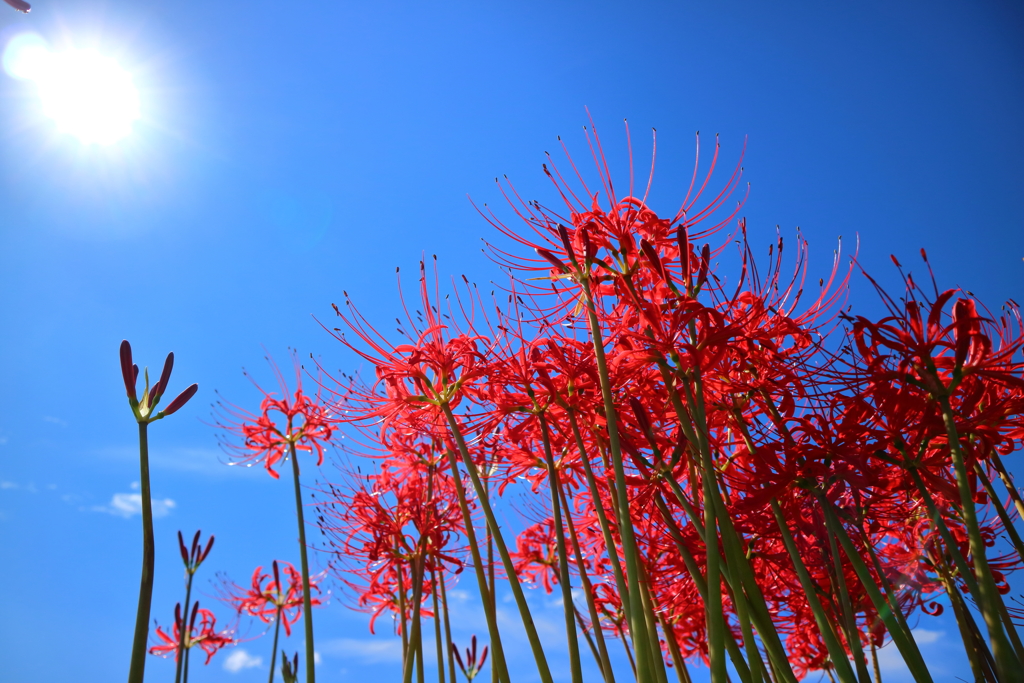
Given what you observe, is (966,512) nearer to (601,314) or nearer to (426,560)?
(601,314)

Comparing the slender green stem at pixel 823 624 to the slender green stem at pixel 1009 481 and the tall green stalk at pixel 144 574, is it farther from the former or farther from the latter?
the tall green stalk at pixel 144 574

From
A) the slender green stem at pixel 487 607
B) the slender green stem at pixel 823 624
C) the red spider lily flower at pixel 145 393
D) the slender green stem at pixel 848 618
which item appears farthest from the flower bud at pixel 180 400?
the slender green stem at pixel 848 618

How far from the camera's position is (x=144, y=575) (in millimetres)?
1377

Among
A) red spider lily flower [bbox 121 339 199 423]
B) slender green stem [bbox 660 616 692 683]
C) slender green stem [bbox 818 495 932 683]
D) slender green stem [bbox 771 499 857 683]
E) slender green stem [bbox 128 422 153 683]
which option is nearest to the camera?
slender green stem [bbox 128 422 153 683]

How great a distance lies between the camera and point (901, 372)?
2238 millimetres

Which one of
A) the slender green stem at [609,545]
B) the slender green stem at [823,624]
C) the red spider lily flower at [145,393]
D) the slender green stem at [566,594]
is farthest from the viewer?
the slender green stem at [566,594]

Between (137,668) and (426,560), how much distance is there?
2.58 m

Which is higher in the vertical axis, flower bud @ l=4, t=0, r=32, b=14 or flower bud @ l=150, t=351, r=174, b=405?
flower bud @ l=4, t=0, r=32, b=14

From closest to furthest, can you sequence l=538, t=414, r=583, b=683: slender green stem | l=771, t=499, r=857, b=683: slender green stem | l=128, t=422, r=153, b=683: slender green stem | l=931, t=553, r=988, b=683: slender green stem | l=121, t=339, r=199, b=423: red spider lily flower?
l=128, t=422, r=153, b=683: slender green stem
l=121, t=339, r=199, b=423: red spider lily flower
l=771, t=499, r=857, b=683: slender green stem
l=538, t=414, r=583, b=683: slender green stem
l=931, t=553, r=988, b=683: slender green stem

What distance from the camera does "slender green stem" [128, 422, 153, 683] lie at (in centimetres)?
129

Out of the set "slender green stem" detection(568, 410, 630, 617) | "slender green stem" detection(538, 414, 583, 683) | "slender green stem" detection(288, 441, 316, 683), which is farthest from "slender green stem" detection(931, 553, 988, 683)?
"slender green stem" detection(288, 441, 316, 683)

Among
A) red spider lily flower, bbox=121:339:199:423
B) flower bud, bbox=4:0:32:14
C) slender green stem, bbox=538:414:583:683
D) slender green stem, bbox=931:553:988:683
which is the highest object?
flower bud, bbox=4:0:32:14

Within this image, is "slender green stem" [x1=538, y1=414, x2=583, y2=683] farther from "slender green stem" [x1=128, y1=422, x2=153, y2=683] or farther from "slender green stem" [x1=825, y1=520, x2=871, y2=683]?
"slender green stem" [x1=128, y1=422, x2=153, y2=683]

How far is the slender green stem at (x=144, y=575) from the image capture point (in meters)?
1.29
